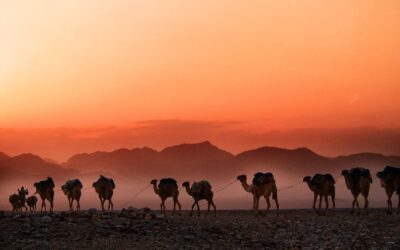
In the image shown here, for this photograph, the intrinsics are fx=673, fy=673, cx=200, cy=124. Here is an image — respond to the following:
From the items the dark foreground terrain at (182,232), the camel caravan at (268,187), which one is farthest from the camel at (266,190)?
the dark foreground terrain at (182,232)

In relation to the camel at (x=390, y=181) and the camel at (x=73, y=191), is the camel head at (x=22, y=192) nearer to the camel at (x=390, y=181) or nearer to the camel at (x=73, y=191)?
the camel at (x=73, y=191)

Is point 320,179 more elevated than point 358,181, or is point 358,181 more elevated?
point 320,179

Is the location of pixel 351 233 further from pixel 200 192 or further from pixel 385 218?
pixel 200 192

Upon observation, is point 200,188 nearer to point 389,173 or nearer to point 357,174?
point 357,174

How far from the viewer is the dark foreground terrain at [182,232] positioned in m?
26.4

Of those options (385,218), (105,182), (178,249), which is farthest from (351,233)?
(105,182)

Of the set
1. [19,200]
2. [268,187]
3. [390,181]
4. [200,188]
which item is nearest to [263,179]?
[268,187]

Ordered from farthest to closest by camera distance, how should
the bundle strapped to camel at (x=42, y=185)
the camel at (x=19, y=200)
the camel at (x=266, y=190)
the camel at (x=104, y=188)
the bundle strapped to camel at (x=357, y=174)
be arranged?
the camel at (x=19, y=200)
the bundle strapped to camel at (x=42, y=185)
the camel at (x=104, y=188)
the bundle strapped to camel at (x=357, y=174)
the camel at (x=266, y=190)

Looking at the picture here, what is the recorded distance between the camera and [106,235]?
1077 inches

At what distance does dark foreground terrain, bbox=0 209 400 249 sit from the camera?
26.4m

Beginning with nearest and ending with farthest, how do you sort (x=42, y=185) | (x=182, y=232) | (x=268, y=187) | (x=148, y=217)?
1. (x=182, y=232)
2. (x=148, y=217)
3. (x=268, y=187)
4. (x=42, y=185)

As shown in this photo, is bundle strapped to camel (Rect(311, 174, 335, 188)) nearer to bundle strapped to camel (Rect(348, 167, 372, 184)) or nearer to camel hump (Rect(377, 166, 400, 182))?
bundle strapped to camel (Rect(348, 167, 372, 184))

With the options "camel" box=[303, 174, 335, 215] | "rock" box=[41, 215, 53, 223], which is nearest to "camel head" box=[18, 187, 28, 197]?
"camel" box=[303, 174, 335, 215]

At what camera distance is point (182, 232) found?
29469mm
